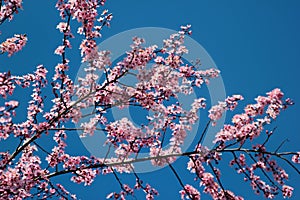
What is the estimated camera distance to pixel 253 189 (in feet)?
25.4

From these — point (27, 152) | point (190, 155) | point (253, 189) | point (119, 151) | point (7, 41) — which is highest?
point (7, 41)

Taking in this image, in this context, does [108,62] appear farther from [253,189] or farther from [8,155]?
[253,189]

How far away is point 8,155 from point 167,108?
12.7 ft

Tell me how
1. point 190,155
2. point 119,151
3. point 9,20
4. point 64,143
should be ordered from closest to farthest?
point 190,155
point 9,20
point 119,151
point 64,143

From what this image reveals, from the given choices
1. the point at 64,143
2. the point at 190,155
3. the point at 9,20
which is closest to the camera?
the point at 190,155

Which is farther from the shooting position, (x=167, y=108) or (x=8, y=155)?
(x=167, y=108)

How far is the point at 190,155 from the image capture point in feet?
24.3

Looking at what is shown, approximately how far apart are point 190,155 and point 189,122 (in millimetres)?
2329

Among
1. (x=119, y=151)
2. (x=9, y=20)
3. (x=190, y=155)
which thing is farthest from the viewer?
(x=119, y=151)

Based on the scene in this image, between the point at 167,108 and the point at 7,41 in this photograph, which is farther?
the point at 167,108

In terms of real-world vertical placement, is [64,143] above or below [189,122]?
above

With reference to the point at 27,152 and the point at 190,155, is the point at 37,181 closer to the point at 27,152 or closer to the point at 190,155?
the point at 27,152

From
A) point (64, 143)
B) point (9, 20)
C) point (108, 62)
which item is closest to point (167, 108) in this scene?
point (108, 62)

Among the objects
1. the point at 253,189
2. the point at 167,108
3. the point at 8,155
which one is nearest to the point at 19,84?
the point at 8,155
